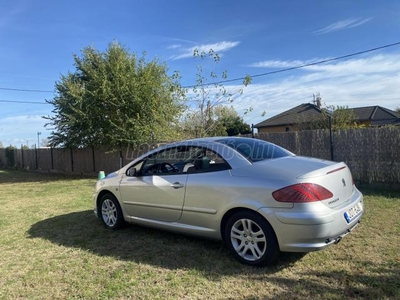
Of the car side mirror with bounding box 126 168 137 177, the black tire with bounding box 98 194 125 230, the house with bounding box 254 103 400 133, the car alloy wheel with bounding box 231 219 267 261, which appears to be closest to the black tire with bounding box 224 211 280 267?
the car alloy wheel with bounding box 231 219 267 261

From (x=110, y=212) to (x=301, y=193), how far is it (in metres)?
3.50

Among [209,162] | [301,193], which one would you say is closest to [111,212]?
[209,162]

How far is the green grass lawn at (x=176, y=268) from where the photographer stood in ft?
10.6

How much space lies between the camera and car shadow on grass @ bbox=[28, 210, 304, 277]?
3846 millimetres

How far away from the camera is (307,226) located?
3.31m

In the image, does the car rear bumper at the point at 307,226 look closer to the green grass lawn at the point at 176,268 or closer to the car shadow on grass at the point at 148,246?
the green grass lawn at the point at 176,268

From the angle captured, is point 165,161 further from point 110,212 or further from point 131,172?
point 110,212

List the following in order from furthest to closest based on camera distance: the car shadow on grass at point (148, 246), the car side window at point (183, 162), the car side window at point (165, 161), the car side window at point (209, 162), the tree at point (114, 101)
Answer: the tree at point (114, 101) → the car side window at point (165, 161) → the car side window at point (183, 162) → the car side window at point (209, 162) → the car shadow on grass at point (148, 246)

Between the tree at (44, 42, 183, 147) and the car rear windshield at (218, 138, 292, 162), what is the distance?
10.2 m

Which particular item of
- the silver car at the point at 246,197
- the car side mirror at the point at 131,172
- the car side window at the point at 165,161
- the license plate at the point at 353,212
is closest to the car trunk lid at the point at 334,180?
the silver car at the point at 246,197

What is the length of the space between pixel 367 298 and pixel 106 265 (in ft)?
9.76

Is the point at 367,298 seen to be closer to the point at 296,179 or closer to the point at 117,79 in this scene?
the point at 296,179

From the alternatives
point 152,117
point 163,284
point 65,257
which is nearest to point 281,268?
point 163,284

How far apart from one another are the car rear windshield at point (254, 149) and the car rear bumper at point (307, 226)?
35.4 inches
